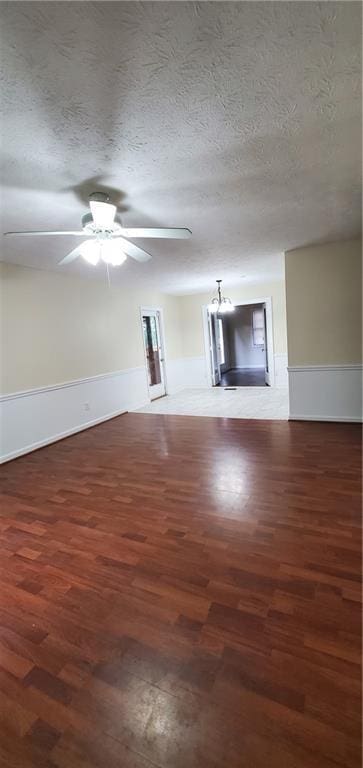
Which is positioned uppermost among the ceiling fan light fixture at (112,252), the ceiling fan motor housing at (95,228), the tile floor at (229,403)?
the ceiling fan motor housing at (95,228)

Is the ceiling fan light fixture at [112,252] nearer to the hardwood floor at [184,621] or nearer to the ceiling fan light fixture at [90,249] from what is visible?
the ceiling fan light fixture at [90,249]

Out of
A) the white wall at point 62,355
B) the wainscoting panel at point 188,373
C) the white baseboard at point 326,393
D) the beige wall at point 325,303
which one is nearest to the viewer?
the white wall at point 62,355

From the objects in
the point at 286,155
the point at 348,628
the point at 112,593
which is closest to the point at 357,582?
the point at 348,628

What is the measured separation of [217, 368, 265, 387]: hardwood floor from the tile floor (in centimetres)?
52

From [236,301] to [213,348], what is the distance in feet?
4.44

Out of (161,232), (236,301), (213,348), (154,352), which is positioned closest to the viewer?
(161,232)

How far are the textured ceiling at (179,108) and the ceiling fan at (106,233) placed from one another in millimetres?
195

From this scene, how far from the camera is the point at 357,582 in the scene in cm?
159

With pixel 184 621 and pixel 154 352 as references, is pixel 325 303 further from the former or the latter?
pixel 184 621

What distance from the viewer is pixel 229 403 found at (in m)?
5.99

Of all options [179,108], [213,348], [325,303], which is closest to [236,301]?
[213,348]

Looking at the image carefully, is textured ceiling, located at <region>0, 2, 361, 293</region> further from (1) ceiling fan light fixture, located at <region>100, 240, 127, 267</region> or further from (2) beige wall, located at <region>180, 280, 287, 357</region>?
(2) beige wall, located at <region>180, 280, 287, 357</region>

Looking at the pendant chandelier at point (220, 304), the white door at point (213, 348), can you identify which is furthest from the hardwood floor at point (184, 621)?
the white door at point (213, 348)

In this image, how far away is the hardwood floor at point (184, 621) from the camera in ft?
3.34
